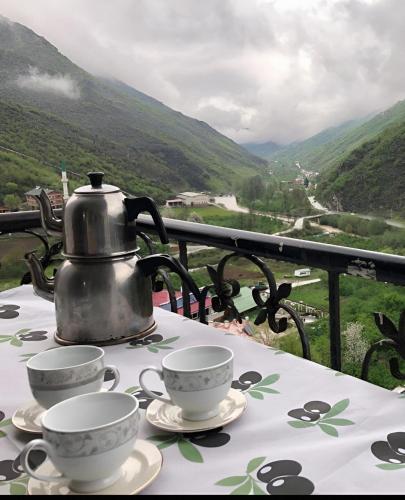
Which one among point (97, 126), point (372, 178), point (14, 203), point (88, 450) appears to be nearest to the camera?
point (88, 450)

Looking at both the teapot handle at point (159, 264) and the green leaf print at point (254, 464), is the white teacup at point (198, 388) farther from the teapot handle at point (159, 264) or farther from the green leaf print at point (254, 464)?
the teapot handle at point (159, 264)

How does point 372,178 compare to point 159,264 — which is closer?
point 159,264

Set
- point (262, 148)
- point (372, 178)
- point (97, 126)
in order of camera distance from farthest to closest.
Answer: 1. point (262, 148)
2. point (97, 126)
3. point (372, 178)

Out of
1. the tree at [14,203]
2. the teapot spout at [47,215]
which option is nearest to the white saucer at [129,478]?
the teapot spout at [47,215]

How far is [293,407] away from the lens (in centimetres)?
57

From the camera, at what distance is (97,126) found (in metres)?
7.23

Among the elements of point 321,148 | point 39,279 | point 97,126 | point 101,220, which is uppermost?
point 97,126

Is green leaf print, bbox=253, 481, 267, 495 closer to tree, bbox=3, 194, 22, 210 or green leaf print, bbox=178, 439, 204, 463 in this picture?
green leaf print, bbox=178, 439, 204, 463

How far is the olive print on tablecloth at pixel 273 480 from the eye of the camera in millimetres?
412

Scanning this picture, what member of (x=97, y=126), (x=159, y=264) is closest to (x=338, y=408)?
(x=159, y=264)

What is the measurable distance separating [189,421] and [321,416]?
0.14m

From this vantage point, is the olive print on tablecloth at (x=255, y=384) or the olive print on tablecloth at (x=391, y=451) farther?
the olive print on tablecloth at (x=255, y=384)

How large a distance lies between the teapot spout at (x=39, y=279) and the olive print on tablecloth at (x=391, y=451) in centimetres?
64

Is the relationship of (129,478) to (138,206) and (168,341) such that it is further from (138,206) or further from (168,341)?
(138,206)
